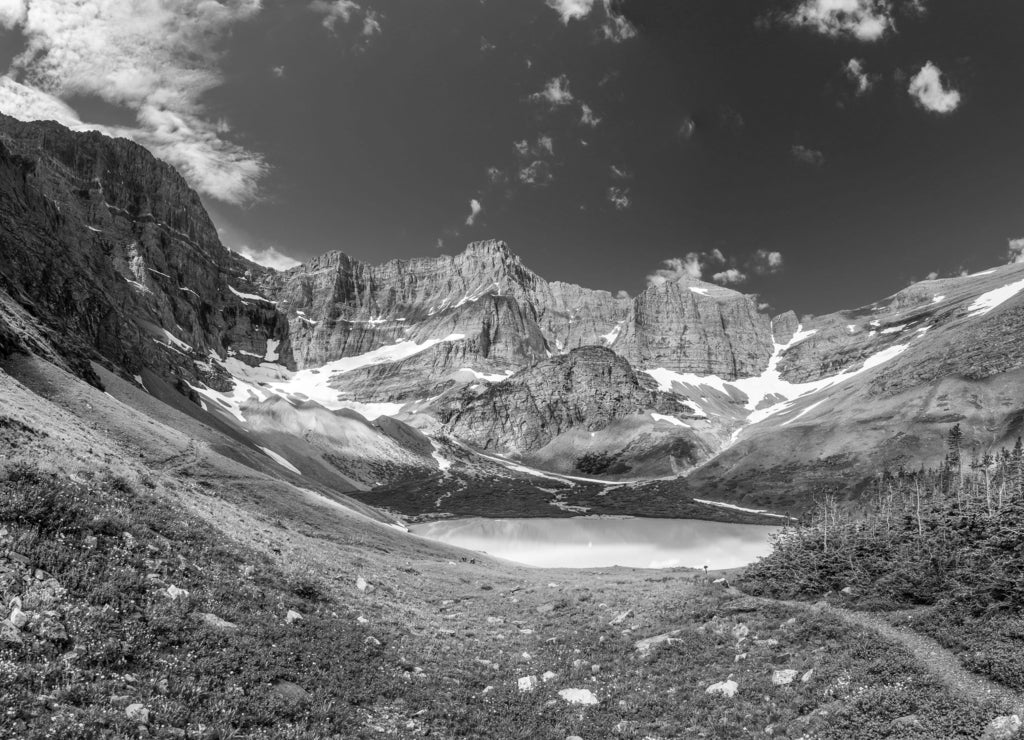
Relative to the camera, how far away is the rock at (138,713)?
395 inches

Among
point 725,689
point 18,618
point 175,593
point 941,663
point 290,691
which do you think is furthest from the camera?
point 725,689

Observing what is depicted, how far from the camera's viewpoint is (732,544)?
137 meters

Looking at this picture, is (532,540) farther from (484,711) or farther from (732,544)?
(484,711)

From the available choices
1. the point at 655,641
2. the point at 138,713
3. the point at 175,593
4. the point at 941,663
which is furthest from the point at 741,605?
the point at 138,713

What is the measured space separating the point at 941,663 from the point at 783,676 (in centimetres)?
454

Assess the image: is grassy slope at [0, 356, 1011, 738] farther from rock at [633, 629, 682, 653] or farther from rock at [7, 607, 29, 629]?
rock at [633, 629, 682, 653]

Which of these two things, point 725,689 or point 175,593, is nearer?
point 175,593

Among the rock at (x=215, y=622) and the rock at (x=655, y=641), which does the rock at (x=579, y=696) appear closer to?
the rock at (x=655, y=641)

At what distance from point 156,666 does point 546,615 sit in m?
22.0

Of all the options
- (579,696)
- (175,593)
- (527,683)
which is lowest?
(527,683)

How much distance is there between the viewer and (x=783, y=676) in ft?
58.6

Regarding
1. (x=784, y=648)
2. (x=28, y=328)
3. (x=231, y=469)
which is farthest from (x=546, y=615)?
(x=28, y=328)

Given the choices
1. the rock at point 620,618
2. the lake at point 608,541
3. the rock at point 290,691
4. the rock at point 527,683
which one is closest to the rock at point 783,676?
the rock at point 527,683

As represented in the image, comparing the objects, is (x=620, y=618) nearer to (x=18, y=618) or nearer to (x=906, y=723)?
(x=906, y=723)
